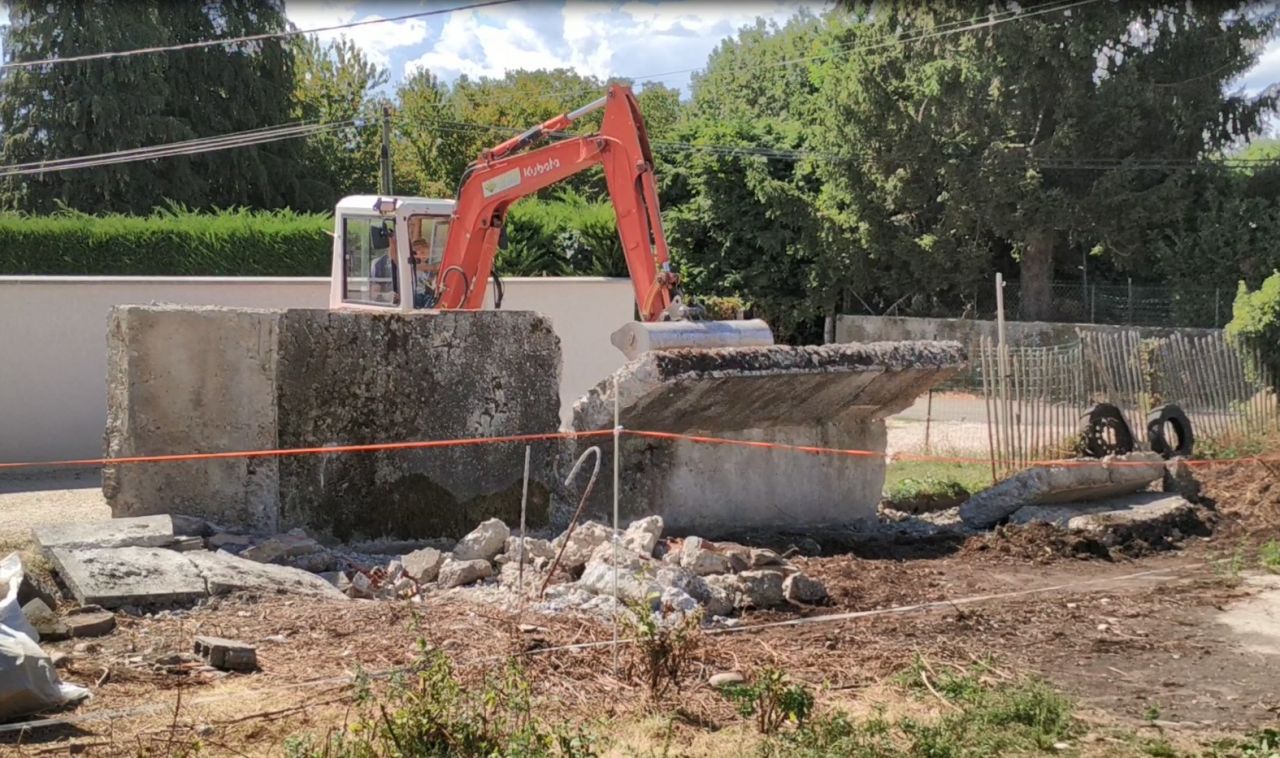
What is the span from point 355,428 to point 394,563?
1.22 metres

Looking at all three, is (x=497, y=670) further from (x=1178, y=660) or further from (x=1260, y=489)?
(x=1260, y=489)

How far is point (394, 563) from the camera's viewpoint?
9586 millimetres

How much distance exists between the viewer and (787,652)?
302 inches

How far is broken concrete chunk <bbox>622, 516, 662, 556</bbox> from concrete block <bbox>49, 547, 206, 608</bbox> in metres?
2.81

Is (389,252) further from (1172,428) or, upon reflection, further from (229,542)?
(1172,428)

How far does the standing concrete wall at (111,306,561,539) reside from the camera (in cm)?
998

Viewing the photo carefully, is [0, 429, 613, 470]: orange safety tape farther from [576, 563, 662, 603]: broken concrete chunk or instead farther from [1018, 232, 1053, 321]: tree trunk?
[1018, 232, 1053, 321]: tree trunk

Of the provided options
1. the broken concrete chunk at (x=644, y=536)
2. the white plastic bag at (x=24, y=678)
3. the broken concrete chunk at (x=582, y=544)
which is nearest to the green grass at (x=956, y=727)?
the broken concrete chunk at (x=582, y=544)

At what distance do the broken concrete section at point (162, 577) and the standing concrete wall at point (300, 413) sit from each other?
1121 millimetres

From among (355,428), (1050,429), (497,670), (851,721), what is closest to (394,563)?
(355,428)

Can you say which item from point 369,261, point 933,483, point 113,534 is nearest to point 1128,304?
point 933,483

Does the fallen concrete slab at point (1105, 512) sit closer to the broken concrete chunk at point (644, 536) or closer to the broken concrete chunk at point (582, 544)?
the broken concrete chunk at point (644, 536)

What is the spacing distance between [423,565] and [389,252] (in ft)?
21.2

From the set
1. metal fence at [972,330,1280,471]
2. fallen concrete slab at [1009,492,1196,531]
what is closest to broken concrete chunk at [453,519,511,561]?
fallen concrete slab at [1009,492,1196,531]
